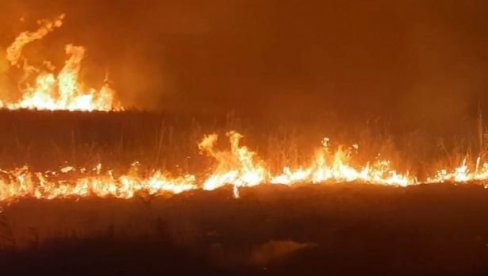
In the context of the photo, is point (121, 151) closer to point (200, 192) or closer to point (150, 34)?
point (200, 192)

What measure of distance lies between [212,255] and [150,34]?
11.4 meters

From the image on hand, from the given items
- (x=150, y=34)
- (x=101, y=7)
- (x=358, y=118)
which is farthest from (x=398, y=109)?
(x=101, y=7)

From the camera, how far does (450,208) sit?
984 centimetres

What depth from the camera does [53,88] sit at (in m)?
14.4

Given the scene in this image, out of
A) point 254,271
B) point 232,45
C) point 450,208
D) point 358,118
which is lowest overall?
point 254,271

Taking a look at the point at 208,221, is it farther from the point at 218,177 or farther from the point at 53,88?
the point at 53,88

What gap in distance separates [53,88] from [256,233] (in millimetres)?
6953

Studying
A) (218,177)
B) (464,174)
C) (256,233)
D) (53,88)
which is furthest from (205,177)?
(53,88)

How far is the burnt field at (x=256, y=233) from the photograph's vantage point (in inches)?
304

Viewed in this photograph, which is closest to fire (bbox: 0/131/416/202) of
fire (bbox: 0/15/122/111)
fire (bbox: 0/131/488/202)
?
fire (bbox: 0/131/488/202)

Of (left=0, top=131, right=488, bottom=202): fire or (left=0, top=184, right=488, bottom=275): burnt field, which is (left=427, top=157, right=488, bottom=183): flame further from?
(left=0, top=184, right=488, bottom=275): burnt field

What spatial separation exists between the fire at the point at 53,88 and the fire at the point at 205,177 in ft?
8.59

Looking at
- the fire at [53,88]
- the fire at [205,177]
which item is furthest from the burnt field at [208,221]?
the fire at [53,88]

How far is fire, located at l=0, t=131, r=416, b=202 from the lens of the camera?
10.1 metres
